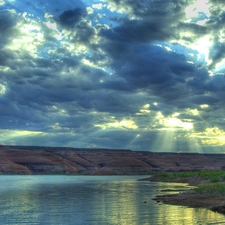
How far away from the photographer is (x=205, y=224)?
36.3m

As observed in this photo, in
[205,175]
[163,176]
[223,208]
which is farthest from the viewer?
[163,176]

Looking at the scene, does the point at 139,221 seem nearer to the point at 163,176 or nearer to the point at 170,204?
the point at 170,204

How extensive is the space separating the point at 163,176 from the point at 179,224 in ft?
375

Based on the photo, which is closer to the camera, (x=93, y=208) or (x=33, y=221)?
(x=33, y=221)

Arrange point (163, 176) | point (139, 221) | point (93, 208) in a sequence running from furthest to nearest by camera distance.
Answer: point (163, 176), point (93, 208), point (139, 221)

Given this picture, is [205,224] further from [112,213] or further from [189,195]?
[189,195]

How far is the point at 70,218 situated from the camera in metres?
41.2

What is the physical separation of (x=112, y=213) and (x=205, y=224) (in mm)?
12735

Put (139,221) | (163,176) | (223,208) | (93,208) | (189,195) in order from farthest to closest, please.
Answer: (163,176), (189,195), (93,208), (223,208), (139,221)

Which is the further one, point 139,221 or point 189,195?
point 189,195

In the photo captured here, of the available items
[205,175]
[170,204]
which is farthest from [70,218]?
[205,175]

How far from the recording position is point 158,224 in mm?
36719

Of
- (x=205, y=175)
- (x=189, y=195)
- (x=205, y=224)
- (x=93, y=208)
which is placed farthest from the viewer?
(x=205, y=175)

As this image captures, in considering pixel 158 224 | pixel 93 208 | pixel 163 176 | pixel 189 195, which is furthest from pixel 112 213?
pixel 163 176
